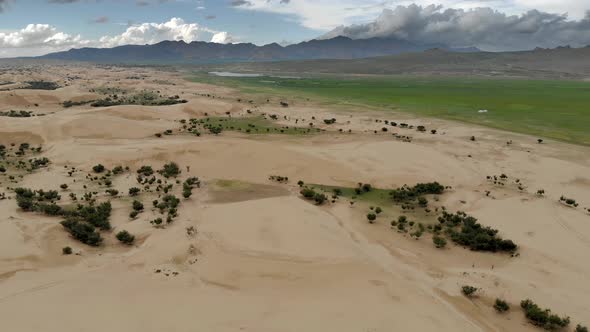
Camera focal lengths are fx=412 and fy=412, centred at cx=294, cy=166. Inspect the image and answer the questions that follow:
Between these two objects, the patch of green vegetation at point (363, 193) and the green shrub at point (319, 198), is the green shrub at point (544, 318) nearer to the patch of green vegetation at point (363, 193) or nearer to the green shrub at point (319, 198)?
the patch of green vegetation at point (363, 193)

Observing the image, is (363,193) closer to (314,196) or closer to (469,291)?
(314,196)

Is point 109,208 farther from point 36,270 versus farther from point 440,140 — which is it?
point 440,140

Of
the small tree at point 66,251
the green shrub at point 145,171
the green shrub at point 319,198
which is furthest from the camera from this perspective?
the green shrub at point 145,171

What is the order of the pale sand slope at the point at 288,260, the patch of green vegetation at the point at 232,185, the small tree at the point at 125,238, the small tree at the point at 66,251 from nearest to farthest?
the pale sand slope at the point at 288,260 → the small tree at the point at 66,251 → the small tree at the point at 125,238 → the patch of green vegetation at the point at 232,185

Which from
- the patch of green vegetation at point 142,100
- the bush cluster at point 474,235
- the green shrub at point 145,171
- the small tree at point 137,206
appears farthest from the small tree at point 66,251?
the patch of green vegetation at point 142,100

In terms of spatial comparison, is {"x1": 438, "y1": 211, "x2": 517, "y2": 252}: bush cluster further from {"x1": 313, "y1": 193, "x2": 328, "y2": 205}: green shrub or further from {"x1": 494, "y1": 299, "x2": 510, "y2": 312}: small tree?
{"x1": 313, "y1": 193, "x2": 328, "y2": 205}: green shrub

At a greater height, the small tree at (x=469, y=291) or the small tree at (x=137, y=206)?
the small tree at (x=137, y=206)
